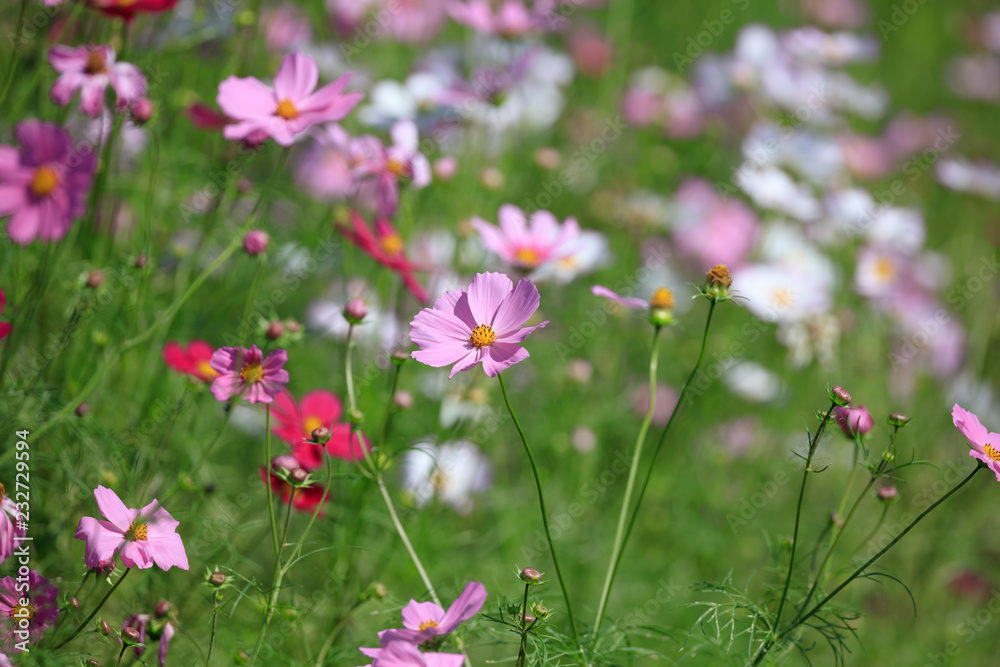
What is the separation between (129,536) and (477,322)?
384mm

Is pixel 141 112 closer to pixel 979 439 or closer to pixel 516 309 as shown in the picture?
pixel 516 309

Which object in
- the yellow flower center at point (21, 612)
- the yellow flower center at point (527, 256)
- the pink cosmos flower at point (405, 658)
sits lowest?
the yellow flower center at point (21, 612)

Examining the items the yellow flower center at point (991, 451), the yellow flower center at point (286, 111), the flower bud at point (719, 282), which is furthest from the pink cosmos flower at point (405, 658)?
the yellow flower center at point (286, 111)

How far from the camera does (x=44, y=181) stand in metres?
0.94

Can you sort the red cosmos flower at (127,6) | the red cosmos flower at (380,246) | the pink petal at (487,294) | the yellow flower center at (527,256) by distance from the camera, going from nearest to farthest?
the pink petal at (487,294), the red cosmos flower at (127,6), the red cosmos flower at (380,246), the yellow flower center at (527,256)

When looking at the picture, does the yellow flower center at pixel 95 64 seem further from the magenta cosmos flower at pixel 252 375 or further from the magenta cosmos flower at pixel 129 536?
the magenta cosmos flower at pixel 129 536

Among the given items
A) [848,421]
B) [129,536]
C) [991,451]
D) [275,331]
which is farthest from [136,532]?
[991,451]

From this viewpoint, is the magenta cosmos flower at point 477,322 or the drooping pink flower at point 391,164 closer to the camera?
the magenta cosmos flower at point 477,322

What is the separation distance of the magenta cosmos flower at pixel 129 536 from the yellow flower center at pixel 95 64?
0.53m

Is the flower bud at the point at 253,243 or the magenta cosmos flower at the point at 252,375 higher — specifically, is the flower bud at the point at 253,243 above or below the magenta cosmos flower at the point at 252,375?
above

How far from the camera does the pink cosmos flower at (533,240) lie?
3.71 ft

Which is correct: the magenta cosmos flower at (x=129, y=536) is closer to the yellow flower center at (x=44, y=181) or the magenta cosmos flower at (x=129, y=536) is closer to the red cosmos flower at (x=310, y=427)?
the red cosmos flower at (x=310, y=427)

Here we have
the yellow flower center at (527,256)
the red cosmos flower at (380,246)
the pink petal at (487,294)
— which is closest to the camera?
the pink petal at (487,294)

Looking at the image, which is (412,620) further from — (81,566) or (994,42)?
(994,42)
